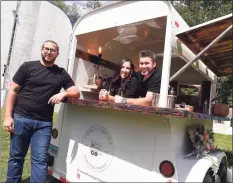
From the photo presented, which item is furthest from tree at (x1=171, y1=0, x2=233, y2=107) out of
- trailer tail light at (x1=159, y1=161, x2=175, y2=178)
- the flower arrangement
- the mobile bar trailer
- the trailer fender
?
trailer tail light at (x1=159, y1=161, x2=175, y2=178)

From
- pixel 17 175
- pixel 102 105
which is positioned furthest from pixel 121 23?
pixel 17 175

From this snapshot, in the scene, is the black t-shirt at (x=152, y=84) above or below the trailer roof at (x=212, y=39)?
below

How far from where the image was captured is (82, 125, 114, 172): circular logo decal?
2.83 meters

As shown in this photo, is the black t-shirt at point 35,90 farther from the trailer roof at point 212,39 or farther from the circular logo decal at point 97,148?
the trailer roof at point 212,39

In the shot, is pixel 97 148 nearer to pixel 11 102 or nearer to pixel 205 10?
pixel 11 102

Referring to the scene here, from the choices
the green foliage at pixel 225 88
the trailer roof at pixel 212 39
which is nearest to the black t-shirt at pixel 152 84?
the trailer roof at pixel 212 39

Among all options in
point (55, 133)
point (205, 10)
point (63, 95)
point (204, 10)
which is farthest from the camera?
point (204, 10)

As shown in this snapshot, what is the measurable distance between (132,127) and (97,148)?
55 cm

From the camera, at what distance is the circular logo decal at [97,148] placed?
283 centimetres

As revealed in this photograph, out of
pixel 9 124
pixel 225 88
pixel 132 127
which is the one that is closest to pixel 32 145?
pixel 9 124

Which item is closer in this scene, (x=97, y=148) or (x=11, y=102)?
(x=97, y=148)

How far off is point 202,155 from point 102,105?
136 centimetres

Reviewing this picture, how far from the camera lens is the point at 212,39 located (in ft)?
10.6

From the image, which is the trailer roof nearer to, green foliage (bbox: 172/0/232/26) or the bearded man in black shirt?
the bearded man in black shirt
